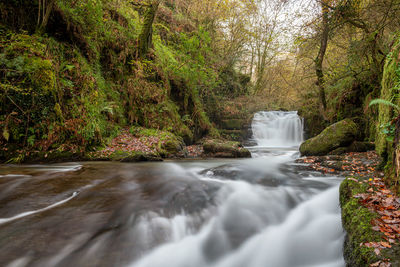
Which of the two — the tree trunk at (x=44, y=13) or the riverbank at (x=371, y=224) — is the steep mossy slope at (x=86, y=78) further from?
the riverbank at (x=371, y=224)

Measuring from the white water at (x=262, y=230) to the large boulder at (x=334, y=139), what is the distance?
3.20 metres

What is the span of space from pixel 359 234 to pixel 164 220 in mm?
2186

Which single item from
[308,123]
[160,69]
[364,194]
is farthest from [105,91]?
[308,123]

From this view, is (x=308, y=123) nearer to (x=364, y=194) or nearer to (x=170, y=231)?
(x=364, y=194)

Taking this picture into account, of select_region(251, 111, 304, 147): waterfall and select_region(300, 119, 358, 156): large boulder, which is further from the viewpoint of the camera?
select_region(251, 111, 304, 147): waterfall

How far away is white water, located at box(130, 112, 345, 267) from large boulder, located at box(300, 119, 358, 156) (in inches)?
126

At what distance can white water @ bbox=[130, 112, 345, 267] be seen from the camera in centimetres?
238

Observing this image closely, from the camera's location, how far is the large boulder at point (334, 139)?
6.83 m

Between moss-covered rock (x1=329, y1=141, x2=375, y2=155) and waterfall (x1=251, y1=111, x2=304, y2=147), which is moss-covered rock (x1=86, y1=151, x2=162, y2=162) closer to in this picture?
moss-covered rock (x1=329, y1=141, x2=375, y2=155)

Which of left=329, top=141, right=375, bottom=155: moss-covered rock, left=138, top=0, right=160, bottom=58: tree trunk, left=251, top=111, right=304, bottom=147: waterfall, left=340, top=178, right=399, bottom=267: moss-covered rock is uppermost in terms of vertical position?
left=138, top=0, right=160, bottom=58: tree trunk

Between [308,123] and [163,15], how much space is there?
1096cm

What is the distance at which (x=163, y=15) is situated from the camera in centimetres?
1269

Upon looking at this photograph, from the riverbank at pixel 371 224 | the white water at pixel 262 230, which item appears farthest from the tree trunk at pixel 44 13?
the riverbank at pixel 371 224

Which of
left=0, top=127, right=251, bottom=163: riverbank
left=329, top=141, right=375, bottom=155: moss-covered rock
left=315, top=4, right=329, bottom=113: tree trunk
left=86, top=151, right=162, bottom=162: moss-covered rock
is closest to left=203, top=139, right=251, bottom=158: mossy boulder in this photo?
left=0, top=127, right=251, bottom=163: riverbank
